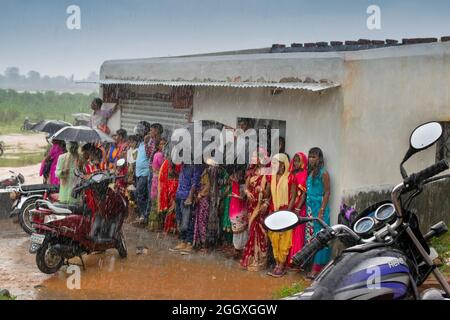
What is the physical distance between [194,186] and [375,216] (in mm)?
5369

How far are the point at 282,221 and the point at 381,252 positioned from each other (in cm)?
51

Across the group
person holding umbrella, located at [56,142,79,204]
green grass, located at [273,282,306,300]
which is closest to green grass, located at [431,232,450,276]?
green grass, located at [273,282,306,300]

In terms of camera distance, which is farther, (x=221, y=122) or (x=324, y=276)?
(x=221, y=122)

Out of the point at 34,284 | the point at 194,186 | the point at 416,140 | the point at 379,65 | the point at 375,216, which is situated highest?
the point at 379,65

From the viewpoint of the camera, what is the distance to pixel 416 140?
137 inches

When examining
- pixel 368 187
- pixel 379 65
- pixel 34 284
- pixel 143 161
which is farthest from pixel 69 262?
pixel 379 65

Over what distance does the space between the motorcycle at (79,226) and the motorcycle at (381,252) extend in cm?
470

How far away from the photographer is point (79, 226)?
7594 millimetres

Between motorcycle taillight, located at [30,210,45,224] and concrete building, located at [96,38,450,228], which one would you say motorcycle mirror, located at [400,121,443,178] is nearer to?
concrete building, located at [96,38,450,228]

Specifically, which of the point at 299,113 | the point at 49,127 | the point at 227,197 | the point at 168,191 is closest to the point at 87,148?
the point at 168,191

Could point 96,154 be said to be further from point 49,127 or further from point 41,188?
point 49,127
